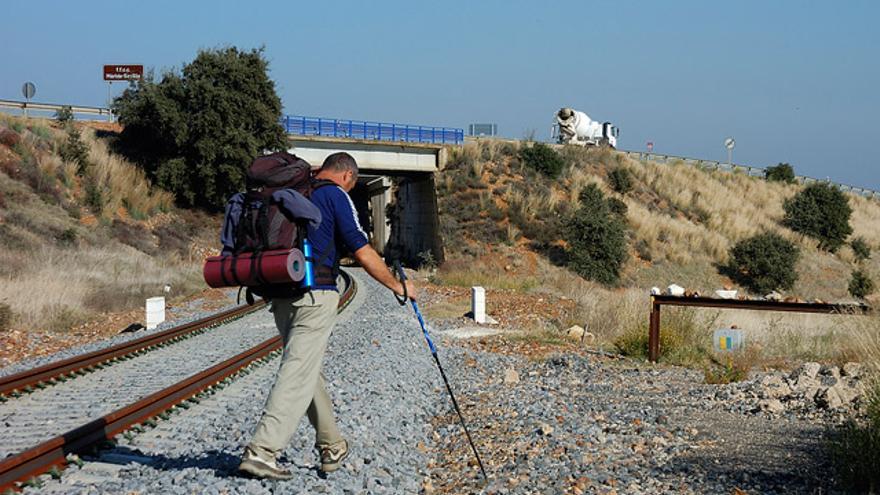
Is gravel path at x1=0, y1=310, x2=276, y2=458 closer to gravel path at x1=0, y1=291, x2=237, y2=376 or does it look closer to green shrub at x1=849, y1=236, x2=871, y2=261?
gravel path at x1=0, y1=291, x2=237, y2=376

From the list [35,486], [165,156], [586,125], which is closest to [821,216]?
[586,125]

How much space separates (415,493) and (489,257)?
34771mm

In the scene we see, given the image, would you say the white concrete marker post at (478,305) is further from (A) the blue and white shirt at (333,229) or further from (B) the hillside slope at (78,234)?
(A) the blue and white shirt at (333,229)

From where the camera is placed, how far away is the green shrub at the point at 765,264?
132 feet

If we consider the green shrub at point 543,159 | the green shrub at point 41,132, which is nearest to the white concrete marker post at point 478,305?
the green shrub at point 41,132

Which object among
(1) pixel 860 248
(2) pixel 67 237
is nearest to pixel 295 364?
(2) pixel 67 237

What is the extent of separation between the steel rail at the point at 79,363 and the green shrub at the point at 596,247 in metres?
24.4

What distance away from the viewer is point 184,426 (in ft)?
25.9

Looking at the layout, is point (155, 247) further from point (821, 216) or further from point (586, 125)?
point (821, 216)

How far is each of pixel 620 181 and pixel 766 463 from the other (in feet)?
149

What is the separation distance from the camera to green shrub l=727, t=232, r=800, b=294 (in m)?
40.3

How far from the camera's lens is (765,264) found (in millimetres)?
40781

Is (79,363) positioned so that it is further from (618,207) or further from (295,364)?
(618,207)

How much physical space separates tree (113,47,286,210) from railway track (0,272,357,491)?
92.0 feet
